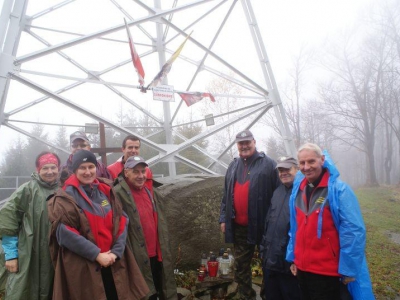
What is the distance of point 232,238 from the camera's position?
3783mm

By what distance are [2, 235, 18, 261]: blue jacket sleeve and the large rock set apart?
2.35 metres

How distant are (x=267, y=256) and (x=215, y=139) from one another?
1912 centimetres

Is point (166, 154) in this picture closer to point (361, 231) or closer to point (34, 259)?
point (34, 259)

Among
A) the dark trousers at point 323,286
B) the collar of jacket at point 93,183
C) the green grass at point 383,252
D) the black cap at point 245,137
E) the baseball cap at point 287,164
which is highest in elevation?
the black cap at point 245,137

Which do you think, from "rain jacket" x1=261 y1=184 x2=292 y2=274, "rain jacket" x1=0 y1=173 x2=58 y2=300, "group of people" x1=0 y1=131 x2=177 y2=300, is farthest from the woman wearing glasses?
"rain jacket" x1=261 y1=184 x2=292 y2=274

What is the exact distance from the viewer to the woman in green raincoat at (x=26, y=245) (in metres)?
2.68

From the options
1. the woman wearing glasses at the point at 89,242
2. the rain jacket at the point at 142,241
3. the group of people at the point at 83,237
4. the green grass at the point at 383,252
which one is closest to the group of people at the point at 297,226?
the rain jacket at the point at 142,241

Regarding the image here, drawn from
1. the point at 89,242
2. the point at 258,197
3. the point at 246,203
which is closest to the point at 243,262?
the point at 246,203

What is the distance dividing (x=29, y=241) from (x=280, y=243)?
244 cm

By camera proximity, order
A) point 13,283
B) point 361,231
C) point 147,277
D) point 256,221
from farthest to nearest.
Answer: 1. point 256,221
2. point 147,277
3. point 13,283
4. point 361,231

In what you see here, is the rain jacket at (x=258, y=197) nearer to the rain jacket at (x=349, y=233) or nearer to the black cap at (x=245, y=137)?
the black cap at (x=245, y=137)

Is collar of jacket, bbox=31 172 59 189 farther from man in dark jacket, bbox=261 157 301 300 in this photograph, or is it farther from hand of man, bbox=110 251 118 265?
man in dark jacket, bbox=261 157 301 300

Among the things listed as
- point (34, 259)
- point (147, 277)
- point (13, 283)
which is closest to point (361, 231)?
point (147, 277)

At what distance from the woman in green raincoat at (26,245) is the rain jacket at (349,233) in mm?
2501
